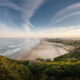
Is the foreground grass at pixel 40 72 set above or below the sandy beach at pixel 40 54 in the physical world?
above

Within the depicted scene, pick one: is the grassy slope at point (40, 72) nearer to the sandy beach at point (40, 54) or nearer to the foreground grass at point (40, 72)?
the foreground grass at point (40, 72)

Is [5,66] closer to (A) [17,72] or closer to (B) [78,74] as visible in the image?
(A) [17,72]

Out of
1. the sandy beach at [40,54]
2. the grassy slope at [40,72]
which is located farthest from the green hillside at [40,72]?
the sandy beach at [40,54]

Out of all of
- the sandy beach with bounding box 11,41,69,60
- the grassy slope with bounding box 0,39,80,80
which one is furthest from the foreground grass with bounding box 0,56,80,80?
the sandy beach with bounding box 11,41,69,60

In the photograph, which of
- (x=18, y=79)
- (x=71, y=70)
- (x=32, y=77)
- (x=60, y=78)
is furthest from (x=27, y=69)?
(x=71, y=70)

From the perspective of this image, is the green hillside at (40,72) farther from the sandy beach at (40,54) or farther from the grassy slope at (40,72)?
the sandy beach at (40,54)

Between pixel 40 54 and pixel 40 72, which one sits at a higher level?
pixel 40 72

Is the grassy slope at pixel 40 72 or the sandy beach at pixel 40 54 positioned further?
the sandy beach at pixel 40 54

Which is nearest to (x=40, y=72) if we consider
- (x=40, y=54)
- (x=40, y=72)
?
(x=40, y=72)

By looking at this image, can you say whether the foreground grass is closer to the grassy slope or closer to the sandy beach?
the grassy slope

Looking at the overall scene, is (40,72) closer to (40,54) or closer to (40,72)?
(40,72)

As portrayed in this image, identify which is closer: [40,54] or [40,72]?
[40,72]
